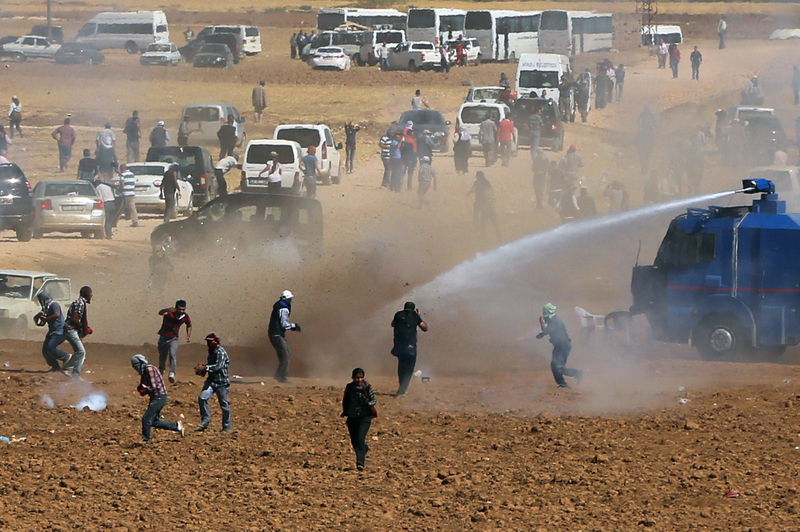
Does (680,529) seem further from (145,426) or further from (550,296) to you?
(550,296)

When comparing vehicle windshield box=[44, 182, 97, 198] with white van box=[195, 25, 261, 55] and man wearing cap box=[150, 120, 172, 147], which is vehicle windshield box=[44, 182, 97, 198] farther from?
white van box=[195, 25, 261, 55]

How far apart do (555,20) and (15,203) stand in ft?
134

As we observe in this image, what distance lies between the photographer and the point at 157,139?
3656cm

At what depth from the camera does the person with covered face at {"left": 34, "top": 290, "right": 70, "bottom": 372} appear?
17.4 metres

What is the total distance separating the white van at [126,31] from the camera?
66688 millimetres

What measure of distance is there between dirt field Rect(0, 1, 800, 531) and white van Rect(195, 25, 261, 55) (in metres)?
26.1

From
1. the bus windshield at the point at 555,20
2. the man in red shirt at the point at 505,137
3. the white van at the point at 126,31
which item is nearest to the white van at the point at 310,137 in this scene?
the man in red shirt at the point at 505,137

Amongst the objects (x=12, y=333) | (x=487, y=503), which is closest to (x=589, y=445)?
(x=487, y=503)

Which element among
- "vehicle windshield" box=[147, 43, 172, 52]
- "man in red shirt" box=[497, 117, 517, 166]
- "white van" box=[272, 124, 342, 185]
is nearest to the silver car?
"white van" box=[272, 124, 342, 185]

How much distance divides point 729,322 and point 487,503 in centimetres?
834

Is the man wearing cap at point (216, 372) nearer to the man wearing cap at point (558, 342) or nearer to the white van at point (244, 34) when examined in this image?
the man wearing cap at point (558, 342)

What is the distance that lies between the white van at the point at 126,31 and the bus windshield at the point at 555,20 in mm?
20892

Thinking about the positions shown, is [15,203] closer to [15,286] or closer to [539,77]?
[15,286]

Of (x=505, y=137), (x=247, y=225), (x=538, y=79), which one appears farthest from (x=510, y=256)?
(x=538, y=79)
